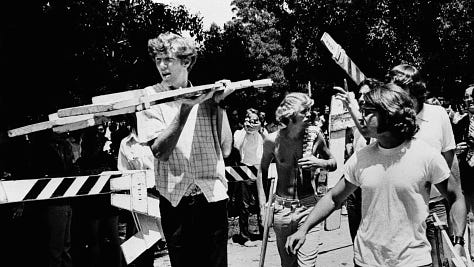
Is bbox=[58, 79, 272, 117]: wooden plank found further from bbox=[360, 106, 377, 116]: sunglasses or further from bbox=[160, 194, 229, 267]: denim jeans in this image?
bbox=[360, 106, 377, 116]: sunglasses

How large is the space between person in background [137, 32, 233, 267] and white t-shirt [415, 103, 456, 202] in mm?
1529

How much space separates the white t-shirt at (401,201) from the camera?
340 centimetres

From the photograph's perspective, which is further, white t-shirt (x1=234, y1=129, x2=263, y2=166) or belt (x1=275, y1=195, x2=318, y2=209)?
white t-shirt (x1=234, y1=129, x2=263, y2=166)

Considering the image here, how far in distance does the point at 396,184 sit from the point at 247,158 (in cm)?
688

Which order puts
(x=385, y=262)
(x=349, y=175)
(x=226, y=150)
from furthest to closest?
(x=226, y=150) < (x=349, y=175) < (x=385, y=262)

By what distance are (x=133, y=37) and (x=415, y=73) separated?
12.3 m

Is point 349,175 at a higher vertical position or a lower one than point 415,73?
lower

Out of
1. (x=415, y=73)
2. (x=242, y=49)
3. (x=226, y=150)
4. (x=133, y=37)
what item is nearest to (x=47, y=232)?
(x=226, y=150)

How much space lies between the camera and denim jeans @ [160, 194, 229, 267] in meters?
3.97

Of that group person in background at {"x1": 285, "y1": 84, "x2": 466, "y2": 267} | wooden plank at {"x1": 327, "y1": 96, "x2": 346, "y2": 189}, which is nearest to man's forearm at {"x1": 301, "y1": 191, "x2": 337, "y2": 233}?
person in background at {"x1": 285, "y1": 84, "x2": 466, "y2": 267}

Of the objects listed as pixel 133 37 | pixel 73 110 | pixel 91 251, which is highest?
pixel 133 37

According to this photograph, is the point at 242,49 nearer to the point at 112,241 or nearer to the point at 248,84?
the point at 112,241

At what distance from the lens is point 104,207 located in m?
6.85

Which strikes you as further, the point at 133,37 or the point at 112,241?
the point at 133,37
